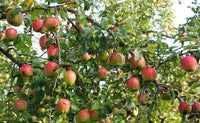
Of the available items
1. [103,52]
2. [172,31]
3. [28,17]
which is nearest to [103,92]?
[103,52]

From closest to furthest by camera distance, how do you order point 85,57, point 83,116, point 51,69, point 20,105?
point 51,69, point 83,116, point 85,57, point 20,105

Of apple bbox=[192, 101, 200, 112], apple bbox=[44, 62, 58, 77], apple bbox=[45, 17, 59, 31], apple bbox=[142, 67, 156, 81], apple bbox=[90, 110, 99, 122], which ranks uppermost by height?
apple bbox=[45, 17, 59, 31]

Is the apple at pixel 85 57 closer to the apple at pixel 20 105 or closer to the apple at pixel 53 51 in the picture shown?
the apple at pixel 53 51

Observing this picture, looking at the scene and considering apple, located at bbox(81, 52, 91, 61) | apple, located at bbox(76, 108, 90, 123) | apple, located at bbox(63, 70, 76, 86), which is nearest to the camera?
apple, located at bbox(63, 70, 76, 86)

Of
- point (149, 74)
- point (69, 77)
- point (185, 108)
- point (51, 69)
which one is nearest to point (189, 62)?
point (149, 74)

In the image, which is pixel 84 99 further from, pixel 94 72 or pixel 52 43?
pixel 52 43

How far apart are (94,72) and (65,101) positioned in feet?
1.79

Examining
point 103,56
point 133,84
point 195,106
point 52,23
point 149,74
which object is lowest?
point 195,106

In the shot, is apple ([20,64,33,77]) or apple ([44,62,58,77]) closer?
apple ([44,62,58,77])

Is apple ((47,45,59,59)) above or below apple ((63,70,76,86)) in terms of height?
above

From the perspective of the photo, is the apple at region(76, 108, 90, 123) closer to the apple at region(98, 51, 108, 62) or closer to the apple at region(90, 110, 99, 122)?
the apple at region(90, 110, 99, 122)

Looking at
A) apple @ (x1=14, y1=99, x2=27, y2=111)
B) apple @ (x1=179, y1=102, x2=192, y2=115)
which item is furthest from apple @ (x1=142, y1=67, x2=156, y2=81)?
apple @ (x1=14, y1=99, x2=27, y2=111)

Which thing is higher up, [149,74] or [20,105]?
[149,74]

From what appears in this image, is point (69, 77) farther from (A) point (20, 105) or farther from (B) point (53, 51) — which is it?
(A) point (20, 105)
